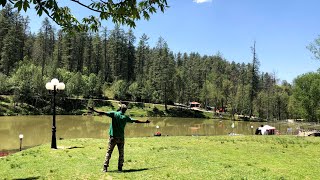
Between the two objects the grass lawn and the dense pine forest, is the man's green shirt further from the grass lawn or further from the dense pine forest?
the dense pine forest

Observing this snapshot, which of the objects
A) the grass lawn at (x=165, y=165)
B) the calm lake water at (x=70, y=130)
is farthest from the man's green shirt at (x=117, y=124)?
the calm lake water at (x=70, y=130)

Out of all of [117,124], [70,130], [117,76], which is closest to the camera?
[117,124]

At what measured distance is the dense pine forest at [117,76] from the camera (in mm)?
82438

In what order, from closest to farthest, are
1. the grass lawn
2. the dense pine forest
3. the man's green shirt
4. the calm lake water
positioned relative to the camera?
the grass lawn → the man's green shirt → the calm lake water → the dense pine forest

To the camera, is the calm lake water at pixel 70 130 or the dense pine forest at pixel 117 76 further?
the dense pine forest at pixel 117 76

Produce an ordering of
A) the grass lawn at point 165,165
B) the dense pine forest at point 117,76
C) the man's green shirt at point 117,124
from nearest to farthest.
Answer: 1. the grass lawn at point 165,165
2. the man's green shirt at point 117,124
3. the dense pine forest at point 117,76

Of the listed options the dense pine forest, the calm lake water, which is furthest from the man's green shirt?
the dense pine forest

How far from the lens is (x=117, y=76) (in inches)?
4734

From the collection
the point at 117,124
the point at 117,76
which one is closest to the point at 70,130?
the point at 117,124

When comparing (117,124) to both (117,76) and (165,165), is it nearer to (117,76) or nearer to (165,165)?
(165,165)

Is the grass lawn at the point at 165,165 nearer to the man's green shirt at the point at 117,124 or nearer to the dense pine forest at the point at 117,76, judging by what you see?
the man's green shirt at the point at 117,124

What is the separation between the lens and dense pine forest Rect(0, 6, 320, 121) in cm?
8244

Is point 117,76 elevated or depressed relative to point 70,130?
elevated

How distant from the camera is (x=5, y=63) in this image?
98500 mm
